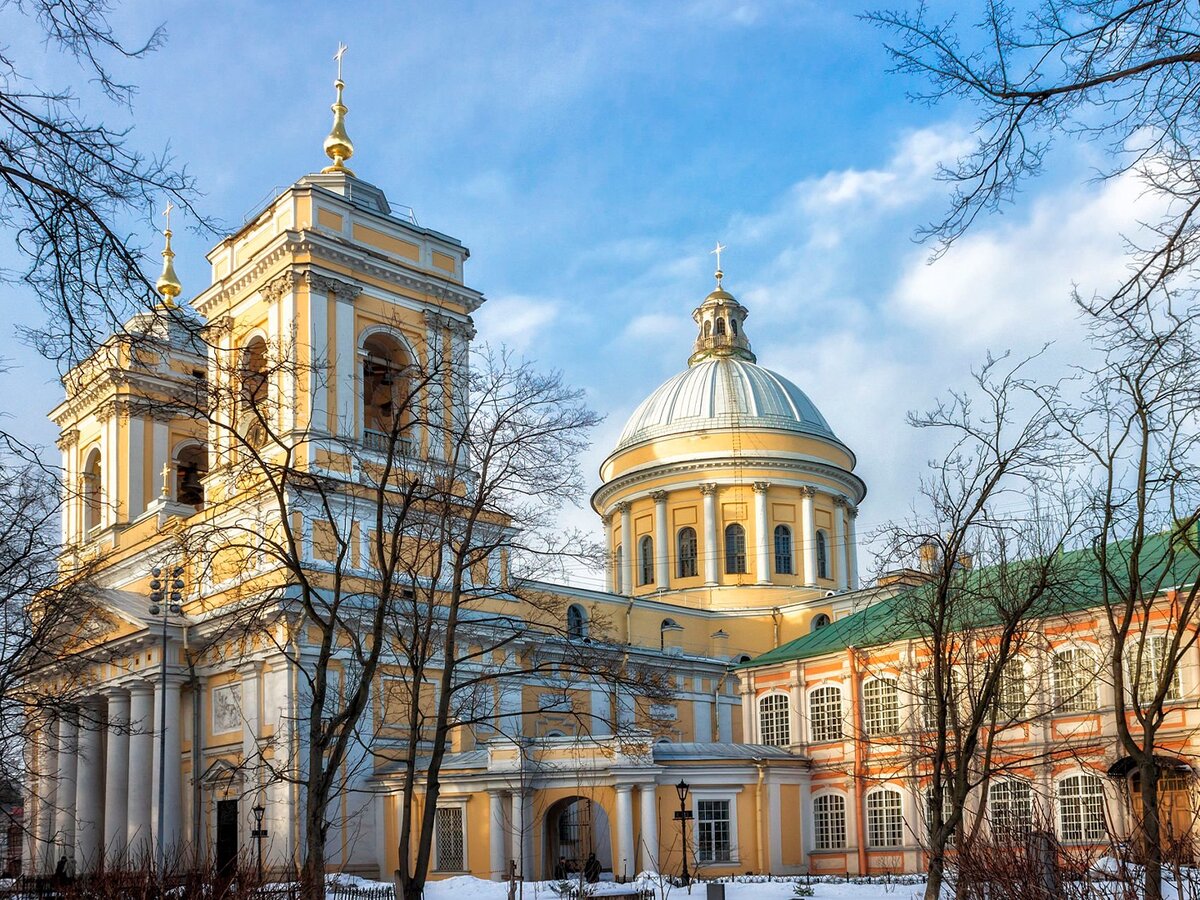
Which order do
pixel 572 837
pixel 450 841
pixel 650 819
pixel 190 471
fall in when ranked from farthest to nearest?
pixel 190 471 < pixel 572 837 < pixel 450 841 < pixel 650 819

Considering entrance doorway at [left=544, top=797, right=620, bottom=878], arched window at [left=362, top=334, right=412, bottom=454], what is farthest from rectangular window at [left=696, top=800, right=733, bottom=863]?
arched window at [left=362, top=334, right=412, bottom=454]

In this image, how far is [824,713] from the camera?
44.5 meters

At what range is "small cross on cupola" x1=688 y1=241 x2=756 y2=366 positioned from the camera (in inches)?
2736

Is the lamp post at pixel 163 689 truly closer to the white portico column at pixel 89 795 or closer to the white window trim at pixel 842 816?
the white portico column at pixel 89 795

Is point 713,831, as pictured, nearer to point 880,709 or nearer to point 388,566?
point 880,709

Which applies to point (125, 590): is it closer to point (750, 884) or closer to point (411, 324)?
point (411, 324)

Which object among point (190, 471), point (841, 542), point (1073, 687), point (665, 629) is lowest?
point (1073, 687)

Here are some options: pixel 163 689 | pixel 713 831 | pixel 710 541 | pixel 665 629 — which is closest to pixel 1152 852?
pixel 713 831

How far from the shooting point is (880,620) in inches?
1741

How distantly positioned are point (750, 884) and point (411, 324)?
63.9 ft

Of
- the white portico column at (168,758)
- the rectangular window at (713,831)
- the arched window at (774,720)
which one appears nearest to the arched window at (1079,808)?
the rectangular window at (713,831)

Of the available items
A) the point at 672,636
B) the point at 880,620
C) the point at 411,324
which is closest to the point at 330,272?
the point at 411,324

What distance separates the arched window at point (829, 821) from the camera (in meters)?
43.0

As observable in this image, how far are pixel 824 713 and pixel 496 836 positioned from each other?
39.4 feet
